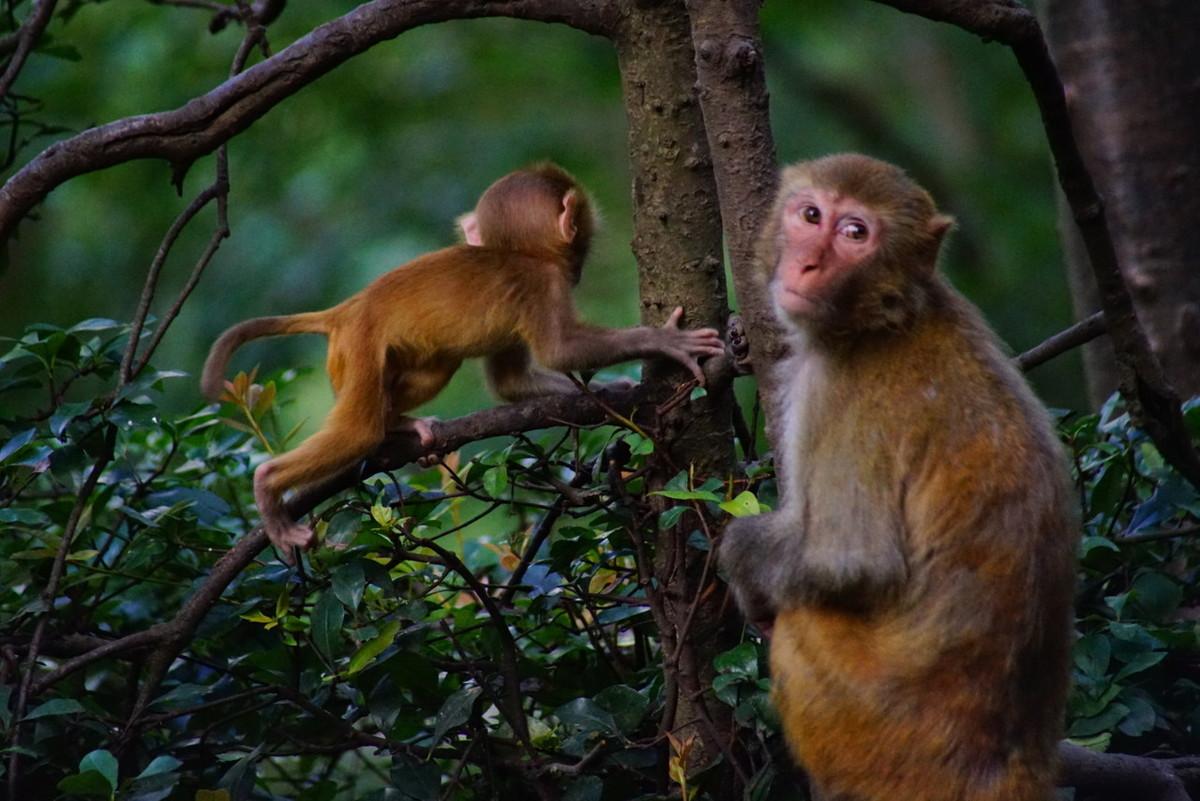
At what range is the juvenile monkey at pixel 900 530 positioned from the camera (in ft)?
10.8

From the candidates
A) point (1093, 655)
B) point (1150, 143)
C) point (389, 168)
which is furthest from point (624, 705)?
point (389, 168)

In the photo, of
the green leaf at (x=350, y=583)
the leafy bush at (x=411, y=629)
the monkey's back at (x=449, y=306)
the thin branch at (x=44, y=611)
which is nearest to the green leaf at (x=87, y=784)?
the leafy bush at (x=411, y=629)

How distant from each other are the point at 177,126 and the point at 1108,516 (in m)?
2.84

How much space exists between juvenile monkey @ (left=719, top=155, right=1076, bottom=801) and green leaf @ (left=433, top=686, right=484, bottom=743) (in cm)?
73

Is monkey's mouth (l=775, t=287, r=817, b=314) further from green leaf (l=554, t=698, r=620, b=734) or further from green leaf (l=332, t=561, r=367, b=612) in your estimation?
green leaf (l=332, t=561, r=367, b=612)

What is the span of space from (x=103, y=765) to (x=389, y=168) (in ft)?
24.6

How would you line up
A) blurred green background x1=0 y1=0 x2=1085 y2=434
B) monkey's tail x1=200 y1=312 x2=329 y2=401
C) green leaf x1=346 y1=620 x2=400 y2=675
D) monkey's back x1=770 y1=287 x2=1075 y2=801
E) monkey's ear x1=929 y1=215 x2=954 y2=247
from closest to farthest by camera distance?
monkey's back x1=770 y1=287 x2=1075 y2=801 → green leaf x1=346 y1=620 x2=400 y2=675 → monkey's ear x1=929 y1=215 x2=954 y2=247 → monkey's tail x1=200 y1=312 x2=329 y2=401 → blurred green background x1=0 y1=0 x2=1085 y2=434

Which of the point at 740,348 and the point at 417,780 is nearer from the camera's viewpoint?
the point at 417,780

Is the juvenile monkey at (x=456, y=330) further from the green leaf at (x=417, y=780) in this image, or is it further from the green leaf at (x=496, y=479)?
the green leaf at (x=417, y=780)

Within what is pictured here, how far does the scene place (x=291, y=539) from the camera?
13.0ft

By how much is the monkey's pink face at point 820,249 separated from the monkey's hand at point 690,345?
252 mm

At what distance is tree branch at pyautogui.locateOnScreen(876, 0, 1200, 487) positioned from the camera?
3338mm

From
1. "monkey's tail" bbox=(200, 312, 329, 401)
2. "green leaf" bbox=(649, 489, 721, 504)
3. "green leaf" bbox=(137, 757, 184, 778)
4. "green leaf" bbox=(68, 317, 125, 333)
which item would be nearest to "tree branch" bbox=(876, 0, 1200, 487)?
"green leaf" bbox=(649, 489, 721, 504)

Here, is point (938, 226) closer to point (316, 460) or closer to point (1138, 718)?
point (1138, 718)
